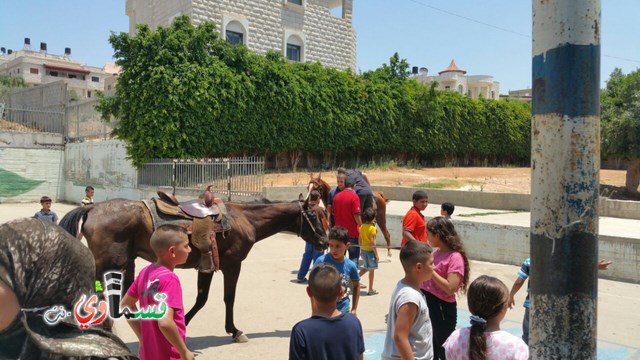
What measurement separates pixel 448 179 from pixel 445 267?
2411 cm

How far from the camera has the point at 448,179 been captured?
91.0 feet

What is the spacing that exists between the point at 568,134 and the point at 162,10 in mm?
34994

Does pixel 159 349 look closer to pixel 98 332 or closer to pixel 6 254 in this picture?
pixel 98 332

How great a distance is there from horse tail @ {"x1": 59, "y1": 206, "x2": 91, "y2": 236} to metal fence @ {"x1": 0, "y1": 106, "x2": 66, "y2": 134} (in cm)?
2744

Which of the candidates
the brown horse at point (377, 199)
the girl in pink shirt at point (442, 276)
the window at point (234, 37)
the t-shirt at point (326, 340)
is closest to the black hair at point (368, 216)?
the brown horse at point (377, 199)

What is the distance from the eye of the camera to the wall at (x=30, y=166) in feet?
88.2

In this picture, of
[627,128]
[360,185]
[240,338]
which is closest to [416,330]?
[240,338]

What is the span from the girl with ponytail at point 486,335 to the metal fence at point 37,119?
3174 cm

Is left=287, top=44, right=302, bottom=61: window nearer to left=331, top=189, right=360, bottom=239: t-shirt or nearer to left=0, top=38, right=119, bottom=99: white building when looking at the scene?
left=331, top=189, right=360, bottom=239: t-shirt

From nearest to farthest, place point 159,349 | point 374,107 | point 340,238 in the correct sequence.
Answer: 1. point 159,349
2. point 340,238
3. point 374,107

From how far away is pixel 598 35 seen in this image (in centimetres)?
222

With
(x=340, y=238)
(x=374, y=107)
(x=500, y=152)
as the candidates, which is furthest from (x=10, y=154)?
(x=500, y=152)

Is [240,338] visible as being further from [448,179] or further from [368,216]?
[448,179]

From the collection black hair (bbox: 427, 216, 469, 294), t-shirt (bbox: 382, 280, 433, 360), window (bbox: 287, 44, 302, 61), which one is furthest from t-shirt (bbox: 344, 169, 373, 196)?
window (bbox: 287, 44, 302, 61)
